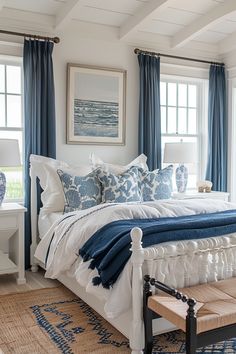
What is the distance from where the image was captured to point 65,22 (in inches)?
167

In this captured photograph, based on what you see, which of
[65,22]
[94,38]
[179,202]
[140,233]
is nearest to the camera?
[140,233]

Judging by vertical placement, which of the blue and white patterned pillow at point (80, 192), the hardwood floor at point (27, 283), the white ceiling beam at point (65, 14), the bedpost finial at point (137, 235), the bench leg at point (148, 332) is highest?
the white ceiling beam at point (65, 14)

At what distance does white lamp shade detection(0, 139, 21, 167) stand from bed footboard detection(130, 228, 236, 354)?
1.91m

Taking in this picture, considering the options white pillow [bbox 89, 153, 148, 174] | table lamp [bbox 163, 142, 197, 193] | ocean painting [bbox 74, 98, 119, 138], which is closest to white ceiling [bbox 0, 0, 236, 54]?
ocean painting [bbox 74, 98, 119, 138]

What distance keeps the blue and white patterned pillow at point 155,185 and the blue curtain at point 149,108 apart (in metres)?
0.73

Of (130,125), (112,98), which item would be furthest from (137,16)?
(130,125)

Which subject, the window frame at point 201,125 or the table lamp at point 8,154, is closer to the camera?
the table lamp at point 8,154

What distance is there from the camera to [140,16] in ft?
14.5

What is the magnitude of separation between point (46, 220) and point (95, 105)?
1541 mm

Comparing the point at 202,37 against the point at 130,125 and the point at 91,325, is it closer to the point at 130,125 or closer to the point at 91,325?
the point at 130,125

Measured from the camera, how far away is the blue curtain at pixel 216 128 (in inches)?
216

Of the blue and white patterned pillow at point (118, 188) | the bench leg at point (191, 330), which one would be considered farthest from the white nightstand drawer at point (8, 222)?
the bench leg at point (191, 330)

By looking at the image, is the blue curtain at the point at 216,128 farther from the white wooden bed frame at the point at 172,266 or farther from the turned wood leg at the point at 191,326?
the turned wood leg at the point at 191,326

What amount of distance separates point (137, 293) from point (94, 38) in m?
3.32
